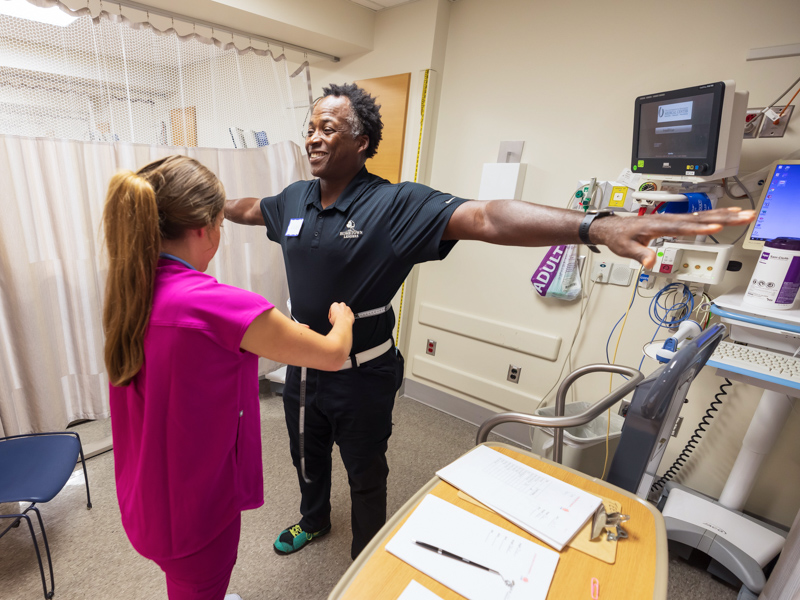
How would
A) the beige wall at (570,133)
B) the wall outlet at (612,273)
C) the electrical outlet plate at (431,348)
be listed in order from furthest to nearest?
the electrical outlet plate at (431,348) → the wall outlet at (612,273) → the beige wall at (570,133)

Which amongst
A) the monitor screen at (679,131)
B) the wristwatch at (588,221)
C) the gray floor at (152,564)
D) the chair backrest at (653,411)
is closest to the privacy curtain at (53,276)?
the gray floor at (152,564)

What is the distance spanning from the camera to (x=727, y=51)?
176cm

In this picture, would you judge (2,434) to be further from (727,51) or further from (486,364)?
(727,51)

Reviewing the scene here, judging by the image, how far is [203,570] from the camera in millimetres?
987

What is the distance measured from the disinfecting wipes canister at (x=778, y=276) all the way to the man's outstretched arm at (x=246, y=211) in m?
1.96

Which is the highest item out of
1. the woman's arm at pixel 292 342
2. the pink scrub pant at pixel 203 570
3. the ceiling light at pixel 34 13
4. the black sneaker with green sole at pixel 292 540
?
the ceiling light at pixel 34 13

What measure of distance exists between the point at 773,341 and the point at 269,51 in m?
2.82

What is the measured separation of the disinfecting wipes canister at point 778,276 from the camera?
146cm

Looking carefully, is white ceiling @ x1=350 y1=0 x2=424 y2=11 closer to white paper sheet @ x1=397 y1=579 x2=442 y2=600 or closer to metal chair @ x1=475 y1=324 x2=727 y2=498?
metal chair @ x1=475 y1=324 x2=727 y2=498

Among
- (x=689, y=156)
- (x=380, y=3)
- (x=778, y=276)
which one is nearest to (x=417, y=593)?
(x=778, y=276)

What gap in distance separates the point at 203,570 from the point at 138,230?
82cm

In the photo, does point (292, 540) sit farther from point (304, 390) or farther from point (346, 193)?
point (346, 193)

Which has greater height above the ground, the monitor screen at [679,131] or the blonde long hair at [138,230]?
the monitor screen at [679,131]

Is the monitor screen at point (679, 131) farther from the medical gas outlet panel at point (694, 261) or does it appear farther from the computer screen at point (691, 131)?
the medical gas outlet panel at point (694, 261)
